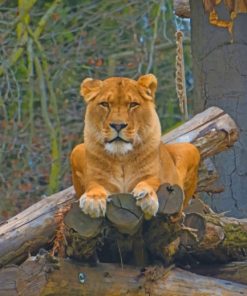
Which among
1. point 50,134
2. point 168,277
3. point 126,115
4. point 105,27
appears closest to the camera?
point 126,115

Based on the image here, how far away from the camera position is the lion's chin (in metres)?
7.20

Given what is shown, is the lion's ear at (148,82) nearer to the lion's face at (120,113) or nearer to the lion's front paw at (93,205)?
the lion's face at (120,113)

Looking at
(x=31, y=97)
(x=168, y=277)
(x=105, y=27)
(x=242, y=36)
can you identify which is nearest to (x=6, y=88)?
(x=31, y=97)

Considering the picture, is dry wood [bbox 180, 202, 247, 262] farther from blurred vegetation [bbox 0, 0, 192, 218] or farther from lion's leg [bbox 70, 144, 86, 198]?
blurred vegetation [bbox 0, 0, 192, 218]

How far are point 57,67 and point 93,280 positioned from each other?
7255 millimetres

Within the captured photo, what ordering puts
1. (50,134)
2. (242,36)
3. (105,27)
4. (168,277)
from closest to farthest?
(168,277), (242,36), (50,134), (105,27)

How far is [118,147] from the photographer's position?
721 centimetres

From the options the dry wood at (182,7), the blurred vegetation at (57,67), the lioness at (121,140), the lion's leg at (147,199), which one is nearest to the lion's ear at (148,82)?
the lioness at (121,140)

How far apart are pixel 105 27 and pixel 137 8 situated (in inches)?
22.7

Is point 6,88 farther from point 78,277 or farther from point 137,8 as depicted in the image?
point 78,277

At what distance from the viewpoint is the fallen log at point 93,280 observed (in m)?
7.43

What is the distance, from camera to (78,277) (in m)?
7.54

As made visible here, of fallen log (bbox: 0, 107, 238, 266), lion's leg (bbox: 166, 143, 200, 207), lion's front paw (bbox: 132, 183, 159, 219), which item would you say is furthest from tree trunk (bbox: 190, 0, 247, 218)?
lion's front paw (bbox: 132, 183, 159, 219)

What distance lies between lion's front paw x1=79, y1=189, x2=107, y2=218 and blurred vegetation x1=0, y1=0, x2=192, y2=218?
21.4 ft
